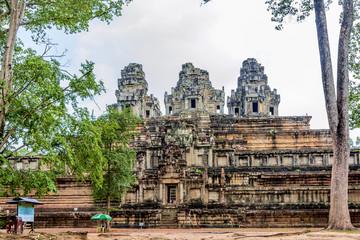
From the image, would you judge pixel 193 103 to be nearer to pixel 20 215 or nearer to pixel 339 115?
pixel 339 115

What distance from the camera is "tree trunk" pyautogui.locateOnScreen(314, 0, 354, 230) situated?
1984 centimetres

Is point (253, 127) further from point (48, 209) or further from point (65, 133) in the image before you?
point (65, 133)

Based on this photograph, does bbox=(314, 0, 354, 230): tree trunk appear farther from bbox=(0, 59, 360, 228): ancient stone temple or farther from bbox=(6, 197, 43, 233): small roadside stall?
bbox=(6, 197, 43, 233): small roadside stall

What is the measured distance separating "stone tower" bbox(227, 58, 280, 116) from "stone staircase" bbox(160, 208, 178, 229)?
1484 inches

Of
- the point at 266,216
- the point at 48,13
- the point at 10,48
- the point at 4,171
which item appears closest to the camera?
the point at 4,171

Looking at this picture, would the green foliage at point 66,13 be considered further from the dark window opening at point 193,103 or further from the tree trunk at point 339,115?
the dark window opening at point 193,103

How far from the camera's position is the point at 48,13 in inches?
662

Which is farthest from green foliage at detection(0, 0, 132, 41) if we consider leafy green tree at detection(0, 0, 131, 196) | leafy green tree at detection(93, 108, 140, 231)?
leafy green tree at detection(93, 108, 140, 231)

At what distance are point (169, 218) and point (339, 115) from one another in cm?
1297

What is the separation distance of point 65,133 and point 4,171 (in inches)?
96.9

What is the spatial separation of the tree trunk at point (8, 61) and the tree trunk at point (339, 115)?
1504 centimetres

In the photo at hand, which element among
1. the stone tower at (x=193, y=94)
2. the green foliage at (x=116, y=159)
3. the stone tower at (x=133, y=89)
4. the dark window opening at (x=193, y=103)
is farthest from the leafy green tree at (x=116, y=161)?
the stone tower at (x=133, y=89)

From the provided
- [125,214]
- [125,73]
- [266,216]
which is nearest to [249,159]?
[266,216]

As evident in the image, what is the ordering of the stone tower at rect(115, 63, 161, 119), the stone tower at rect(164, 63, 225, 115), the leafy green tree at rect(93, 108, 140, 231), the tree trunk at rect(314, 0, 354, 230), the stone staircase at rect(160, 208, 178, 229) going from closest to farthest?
the tree trunk at rect(314, 0, 354, 230) → the leafy green tree at rect(93, 108, 140, 231) → the stone staircase at rect(160, 208, 178, 229) → the stone tower at rect(164, 63, 225, 115) → the stone tower at rect(115, 63, 161, 119)
